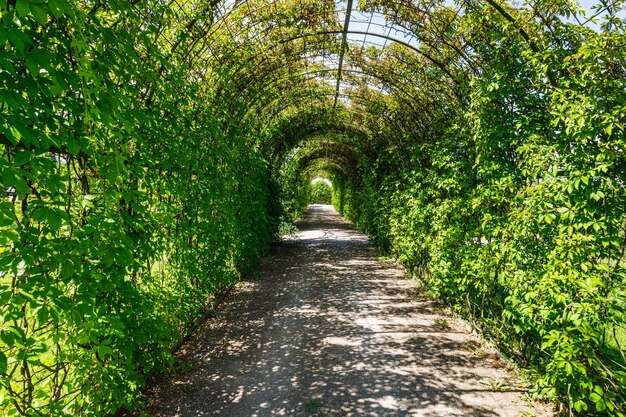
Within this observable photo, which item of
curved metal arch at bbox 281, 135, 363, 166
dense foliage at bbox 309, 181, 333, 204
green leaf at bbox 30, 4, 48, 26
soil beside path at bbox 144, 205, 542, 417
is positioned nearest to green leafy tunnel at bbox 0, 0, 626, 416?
green leaf at bbox 30, 4, 48, 26

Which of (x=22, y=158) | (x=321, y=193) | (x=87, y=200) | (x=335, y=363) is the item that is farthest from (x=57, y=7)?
(x=321, y=193)

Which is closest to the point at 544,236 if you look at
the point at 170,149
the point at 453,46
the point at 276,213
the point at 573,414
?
the point at 573,414

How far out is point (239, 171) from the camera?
23.5ft

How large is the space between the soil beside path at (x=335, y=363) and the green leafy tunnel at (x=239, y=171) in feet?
1.51

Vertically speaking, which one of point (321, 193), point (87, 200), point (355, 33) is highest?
point (355, 33)

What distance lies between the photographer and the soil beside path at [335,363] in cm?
352

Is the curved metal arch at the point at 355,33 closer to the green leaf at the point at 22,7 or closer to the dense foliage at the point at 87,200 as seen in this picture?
the dense foliage at the point at 87,200

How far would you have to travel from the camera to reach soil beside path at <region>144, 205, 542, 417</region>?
3.52 meters

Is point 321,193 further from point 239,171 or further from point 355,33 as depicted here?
point 355,33

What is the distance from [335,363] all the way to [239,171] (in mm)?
4343

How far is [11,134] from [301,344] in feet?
14.3

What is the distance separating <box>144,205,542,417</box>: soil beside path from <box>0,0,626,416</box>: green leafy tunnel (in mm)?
461

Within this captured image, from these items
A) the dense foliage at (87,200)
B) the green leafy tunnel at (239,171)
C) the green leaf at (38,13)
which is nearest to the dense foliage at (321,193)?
the green leafy tunnel at (239,171)

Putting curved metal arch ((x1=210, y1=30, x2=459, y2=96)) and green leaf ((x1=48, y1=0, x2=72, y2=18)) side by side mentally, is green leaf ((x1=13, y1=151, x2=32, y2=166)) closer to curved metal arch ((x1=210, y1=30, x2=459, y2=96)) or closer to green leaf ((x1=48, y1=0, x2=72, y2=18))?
green leaf ((x1=48, y1=0, x2=72, y2=18))
